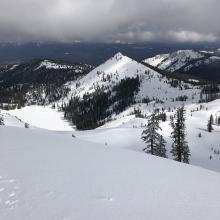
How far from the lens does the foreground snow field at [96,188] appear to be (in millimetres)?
10703

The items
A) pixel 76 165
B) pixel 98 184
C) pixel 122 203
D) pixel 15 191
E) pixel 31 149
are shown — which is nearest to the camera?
pixel 122 203

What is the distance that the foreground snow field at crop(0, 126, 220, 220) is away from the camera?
10.7 meters

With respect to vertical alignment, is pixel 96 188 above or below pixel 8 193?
below

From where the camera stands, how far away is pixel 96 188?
13.1m

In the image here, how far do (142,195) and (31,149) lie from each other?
9.13m

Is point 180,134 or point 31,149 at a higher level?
point 31,149

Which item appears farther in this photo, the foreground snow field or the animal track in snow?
the animal track in snow

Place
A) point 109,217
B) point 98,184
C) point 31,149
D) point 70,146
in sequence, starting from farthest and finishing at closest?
point 70,146 → point 31,149 → point 98,184 → point 109,217

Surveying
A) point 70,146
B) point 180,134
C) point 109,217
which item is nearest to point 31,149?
point 70,146

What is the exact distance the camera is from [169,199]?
12.2 metres

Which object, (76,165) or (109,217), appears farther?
(76,165)

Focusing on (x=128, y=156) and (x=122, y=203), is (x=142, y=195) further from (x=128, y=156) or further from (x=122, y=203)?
(x=128, y=156)

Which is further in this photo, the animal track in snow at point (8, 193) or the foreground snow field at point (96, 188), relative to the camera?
the animal track in snow at point (8, 193)

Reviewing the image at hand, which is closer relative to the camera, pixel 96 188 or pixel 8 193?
pixel 8 193
